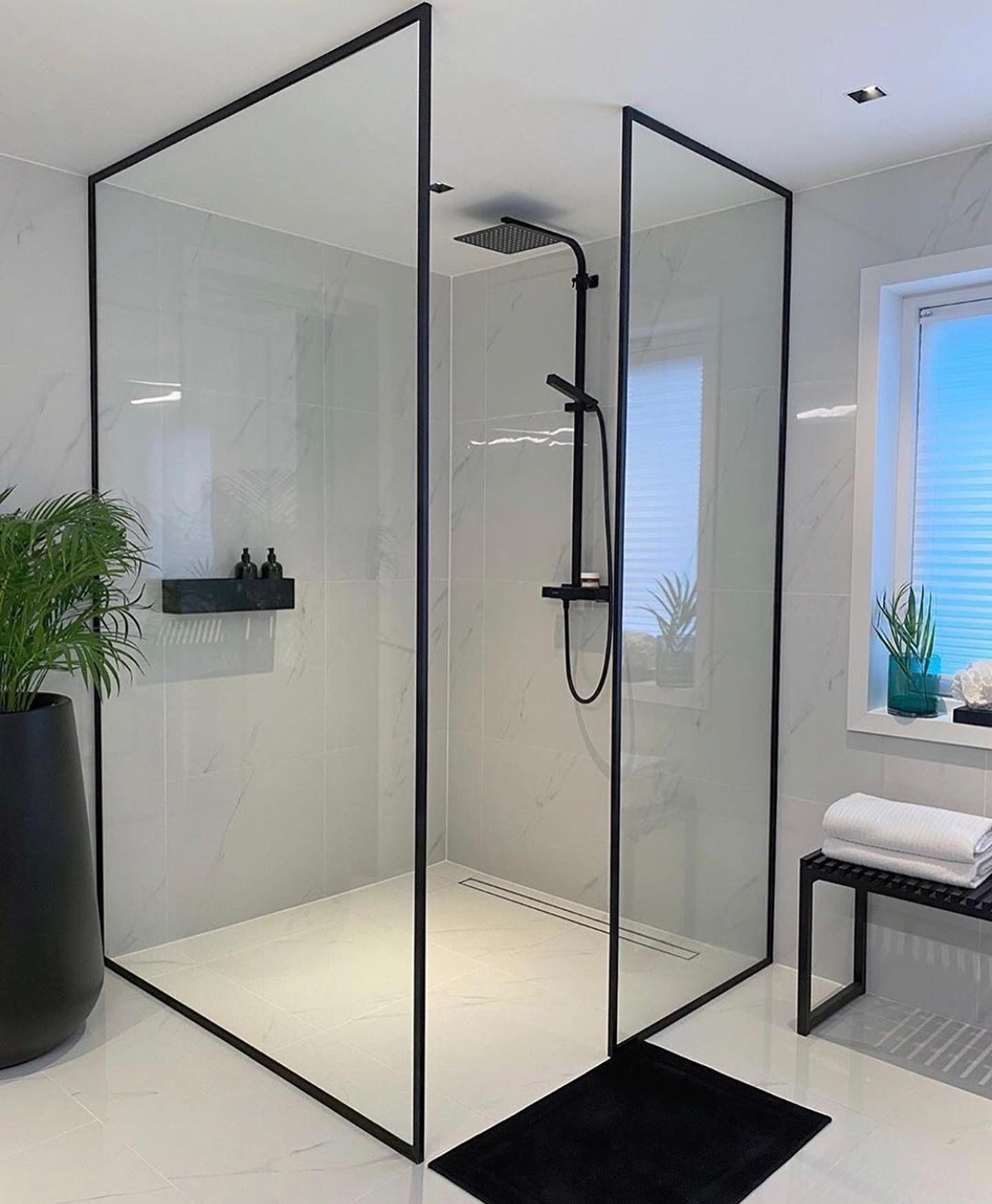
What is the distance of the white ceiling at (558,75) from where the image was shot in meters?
2.17

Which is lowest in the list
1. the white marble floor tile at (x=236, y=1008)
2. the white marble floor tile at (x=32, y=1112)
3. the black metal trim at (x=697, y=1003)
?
the white marble floor tile at (x=32, y=1112)

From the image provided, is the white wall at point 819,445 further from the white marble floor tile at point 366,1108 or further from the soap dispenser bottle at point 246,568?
the soap dispenser bottle at point 246,568

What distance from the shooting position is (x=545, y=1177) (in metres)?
2.26

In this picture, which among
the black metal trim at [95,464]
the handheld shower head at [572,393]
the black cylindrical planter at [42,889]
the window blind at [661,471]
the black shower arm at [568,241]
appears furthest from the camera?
the handheld shower head at [572,393]

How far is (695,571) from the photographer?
302 centimetres

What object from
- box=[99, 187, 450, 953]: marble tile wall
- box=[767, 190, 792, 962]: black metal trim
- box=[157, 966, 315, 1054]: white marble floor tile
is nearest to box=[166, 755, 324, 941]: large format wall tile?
box=[99, 187, 450, 953]: marble tile wall

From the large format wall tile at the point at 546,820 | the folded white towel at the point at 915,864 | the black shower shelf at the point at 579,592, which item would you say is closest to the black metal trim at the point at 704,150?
the black shower shelf at the point at 579,592

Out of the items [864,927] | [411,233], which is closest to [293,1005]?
[864,927]

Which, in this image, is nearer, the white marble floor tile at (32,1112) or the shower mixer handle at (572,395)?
the white marble floor tile at (32,1112)

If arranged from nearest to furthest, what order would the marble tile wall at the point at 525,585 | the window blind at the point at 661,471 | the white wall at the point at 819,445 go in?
1. the window blind at the point at 661,471
2. the white wall at the point at 819,445
3. the marble tile wall at the point at 525,585

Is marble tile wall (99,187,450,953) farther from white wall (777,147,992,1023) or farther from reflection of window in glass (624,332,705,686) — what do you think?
Result: white wall (777,147,992,1023)

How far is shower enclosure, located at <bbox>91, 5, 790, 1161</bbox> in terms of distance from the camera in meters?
2.37

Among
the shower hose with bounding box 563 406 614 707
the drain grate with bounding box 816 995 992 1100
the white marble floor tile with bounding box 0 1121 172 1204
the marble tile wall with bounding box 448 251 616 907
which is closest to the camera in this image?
the white marble floor tile with bounding box 0 1121 172 1204

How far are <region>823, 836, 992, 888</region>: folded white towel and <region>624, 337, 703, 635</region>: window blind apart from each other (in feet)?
2.59
